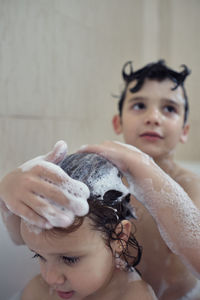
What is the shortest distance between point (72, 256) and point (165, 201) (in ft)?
1.02

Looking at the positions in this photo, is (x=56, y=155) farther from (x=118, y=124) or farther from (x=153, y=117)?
(x=118, y=124)

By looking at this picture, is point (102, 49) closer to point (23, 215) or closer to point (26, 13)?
point (26, 13)

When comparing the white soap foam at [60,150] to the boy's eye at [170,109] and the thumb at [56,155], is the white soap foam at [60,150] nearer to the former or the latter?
the thumb at [56,155]

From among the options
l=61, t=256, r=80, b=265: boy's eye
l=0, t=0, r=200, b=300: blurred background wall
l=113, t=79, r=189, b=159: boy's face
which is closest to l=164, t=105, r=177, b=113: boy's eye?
l=113, t=79, r=189, b=159: boy's face

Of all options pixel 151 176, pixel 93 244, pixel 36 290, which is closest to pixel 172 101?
pixel 151 176

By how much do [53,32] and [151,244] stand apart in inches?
44.3

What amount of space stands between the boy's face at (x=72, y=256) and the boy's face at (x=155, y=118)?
612mm

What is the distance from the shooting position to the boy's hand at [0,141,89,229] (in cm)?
67

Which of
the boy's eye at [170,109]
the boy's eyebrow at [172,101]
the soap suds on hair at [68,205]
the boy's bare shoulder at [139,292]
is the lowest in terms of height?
the boy's bare shoulder at [139,292]

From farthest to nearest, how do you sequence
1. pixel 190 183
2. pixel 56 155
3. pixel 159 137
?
pixel 159 137 → pixel 190 183 → pixel 56 155

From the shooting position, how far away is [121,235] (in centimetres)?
81

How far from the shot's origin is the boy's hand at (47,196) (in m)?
0.67

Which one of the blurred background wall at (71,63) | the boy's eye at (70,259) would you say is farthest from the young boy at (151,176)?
the blurred background wall at (71,63)

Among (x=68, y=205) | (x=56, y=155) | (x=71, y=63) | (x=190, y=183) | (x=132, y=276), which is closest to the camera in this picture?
(x=68, y=205)
